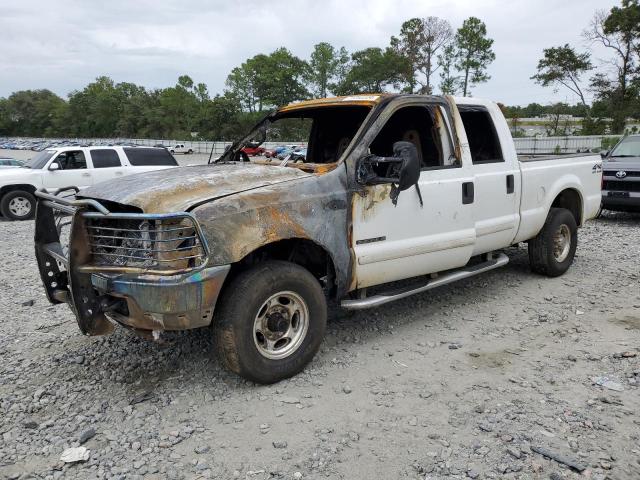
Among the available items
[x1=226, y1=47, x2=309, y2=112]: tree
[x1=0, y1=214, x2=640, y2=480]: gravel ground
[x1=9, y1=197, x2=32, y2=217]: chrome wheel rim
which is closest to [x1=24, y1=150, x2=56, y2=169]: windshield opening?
[x1=9, y1=197, x2=32, y2=217]: chrome wheel rim

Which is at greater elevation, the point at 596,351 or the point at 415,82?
the point at 415,82

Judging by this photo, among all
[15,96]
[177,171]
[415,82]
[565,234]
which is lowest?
[565,234]

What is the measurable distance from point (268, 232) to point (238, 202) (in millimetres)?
268

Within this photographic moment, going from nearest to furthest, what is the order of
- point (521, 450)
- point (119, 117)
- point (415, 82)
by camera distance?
point (521, 450) → point (415, 82) → point (119, 117)

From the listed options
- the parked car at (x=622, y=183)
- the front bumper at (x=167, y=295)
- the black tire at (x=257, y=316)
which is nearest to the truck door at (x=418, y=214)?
the black tire at (x=257, y=316)

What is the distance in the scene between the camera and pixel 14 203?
12.1m

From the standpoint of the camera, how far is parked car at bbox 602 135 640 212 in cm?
966

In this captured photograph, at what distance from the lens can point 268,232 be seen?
340 cm

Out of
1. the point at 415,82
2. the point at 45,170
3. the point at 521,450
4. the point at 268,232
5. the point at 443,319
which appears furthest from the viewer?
the point at 415,82

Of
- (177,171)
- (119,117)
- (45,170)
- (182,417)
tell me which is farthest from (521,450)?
(119,117)

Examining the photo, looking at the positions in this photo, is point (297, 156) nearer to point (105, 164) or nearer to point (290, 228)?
point (290, 228)

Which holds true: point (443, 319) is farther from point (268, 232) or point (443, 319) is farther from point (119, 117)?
point (119, 117)

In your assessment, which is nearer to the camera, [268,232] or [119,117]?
[268,232]

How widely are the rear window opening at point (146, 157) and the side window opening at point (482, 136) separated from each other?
9.50m
